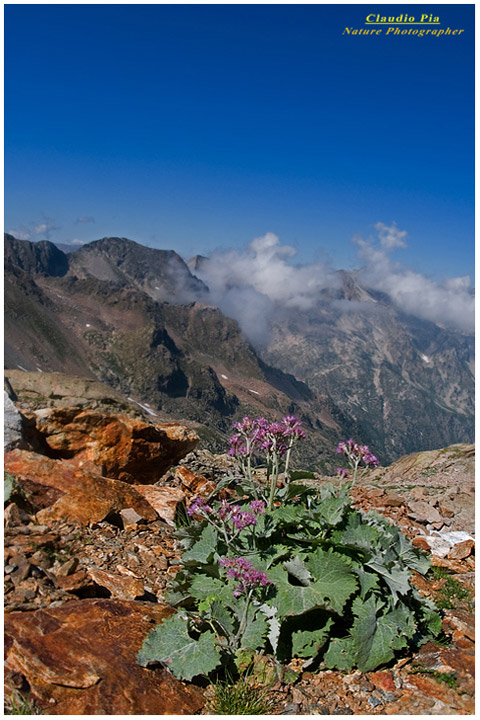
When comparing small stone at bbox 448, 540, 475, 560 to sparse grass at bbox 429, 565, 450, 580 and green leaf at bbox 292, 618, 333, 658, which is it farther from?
green leaf at bbox 292, 618, 333, 658

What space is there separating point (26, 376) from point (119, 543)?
1501 cm

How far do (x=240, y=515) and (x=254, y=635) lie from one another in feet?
5.60

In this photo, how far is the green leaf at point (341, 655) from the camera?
25.3 feet

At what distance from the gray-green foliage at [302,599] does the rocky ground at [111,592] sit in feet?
1.23

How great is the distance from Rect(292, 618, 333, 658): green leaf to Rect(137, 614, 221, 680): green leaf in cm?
121

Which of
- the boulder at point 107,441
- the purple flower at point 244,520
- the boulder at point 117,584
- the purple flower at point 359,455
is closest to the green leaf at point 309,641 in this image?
the purple flower at point 244,520

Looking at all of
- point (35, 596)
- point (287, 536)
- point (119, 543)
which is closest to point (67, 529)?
point (119, 543)

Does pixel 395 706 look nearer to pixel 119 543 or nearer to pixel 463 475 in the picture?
pixel 119 543

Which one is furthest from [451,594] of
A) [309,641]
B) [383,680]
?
[309,641]

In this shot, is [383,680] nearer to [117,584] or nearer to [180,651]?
[180,651]

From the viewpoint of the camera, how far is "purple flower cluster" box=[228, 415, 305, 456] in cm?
891

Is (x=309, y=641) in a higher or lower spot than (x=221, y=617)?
lower

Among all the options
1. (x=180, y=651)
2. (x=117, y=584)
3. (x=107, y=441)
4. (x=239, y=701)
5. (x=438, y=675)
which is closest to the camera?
(x=239, y=701)

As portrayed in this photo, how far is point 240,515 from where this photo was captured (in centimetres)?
827
